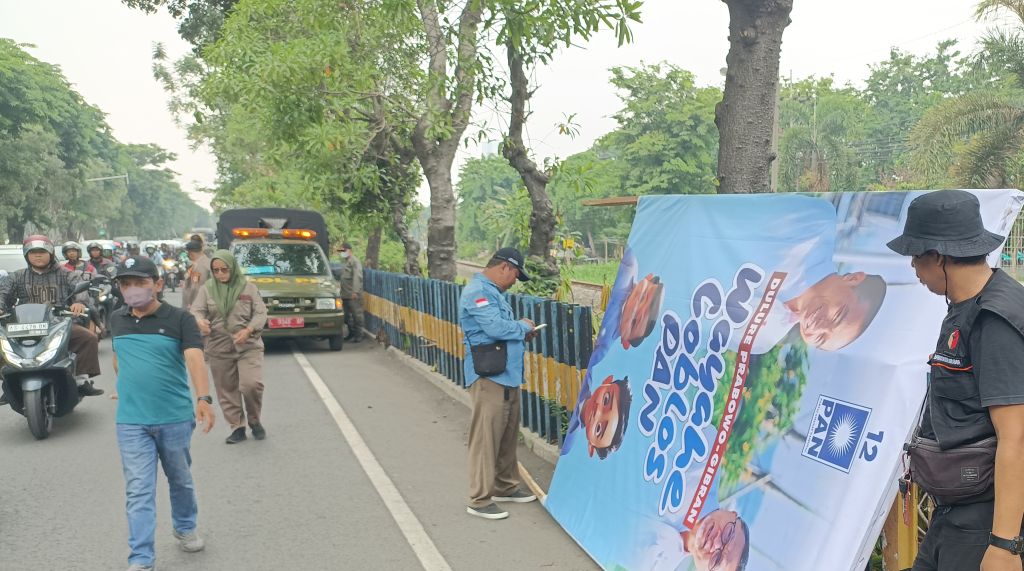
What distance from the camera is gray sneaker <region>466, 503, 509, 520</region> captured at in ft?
18.7

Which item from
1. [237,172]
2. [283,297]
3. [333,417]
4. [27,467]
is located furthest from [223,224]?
[237,172]

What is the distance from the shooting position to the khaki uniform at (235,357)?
8.02 metres

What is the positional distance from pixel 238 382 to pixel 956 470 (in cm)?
673

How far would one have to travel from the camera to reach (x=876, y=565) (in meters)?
4.16

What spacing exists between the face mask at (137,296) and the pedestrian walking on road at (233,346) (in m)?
3.08

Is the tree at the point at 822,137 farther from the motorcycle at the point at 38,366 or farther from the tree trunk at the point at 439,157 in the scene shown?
the motorcycle at the point at 38,366

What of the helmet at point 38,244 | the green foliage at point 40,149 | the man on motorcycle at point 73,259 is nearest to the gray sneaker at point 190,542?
the helmet at point 38,244

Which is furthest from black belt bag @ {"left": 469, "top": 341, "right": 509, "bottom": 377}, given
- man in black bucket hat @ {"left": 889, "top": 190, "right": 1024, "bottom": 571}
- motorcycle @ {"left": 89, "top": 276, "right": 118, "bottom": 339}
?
motorcycle @ {"left": 89, "top": 276, "right": 118, "bottom": 339}

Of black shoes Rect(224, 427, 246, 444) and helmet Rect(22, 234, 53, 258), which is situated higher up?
helmet Rect(22, 234, 53, 258)

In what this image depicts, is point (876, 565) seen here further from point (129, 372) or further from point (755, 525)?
point (129, 372)

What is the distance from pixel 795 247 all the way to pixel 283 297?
11.0 m

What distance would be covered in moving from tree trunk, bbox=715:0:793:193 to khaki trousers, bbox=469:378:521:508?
7.47ft

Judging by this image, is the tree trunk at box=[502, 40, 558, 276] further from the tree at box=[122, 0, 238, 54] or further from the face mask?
the tree at box=[122, 0, 238, 54]

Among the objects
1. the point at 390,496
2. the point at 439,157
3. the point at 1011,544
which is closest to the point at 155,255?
the point at 439,157
